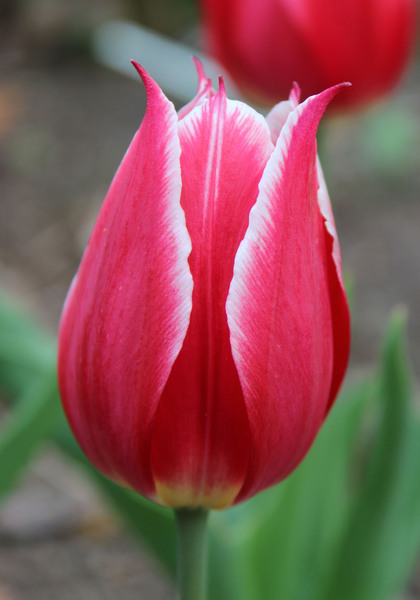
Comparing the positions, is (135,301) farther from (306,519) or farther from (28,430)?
(306,519)

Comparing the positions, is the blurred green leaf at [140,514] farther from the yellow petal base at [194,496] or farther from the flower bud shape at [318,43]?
the flower bud shape at [318,43]

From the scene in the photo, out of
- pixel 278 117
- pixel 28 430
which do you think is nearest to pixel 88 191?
pixel 28 430

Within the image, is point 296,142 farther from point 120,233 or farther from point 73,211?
point 73,211

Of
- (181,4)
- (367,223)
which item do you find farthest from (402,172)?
(181,4)

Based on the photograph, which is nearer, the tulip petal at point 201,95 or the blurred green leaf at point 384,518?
the tulip petal at point 201,95

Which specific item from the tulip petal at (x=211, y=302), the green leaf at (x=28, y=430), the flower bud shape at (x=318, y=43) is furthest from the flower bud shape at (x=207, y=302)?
the flower bud shape at (x=318, y=43)
